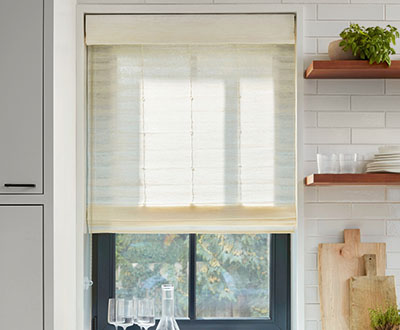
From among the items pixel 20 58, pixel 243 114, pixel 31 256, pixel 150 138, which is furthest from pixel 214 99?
pixel 31 256

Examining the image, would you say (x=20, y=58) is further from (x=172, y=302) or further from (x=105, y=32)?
(x=172, y=302)

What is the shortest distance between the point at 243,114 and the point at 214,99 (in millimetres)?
143

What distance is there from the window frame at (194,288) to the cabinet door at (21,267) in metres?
0.56

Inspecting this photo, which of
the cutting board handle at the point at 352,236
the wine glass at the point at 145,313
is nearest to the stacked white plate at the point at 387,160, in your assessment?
the cutting board handle at the point at 352,236

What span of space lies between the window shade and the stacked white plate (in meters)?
0.36

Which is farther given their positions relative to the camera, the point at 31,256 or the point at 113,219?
the point at 113,219

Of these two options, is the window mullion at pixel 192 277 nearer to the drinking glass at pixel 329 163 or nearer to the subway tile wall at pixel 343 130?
the subway tile wall at pixel 343 130

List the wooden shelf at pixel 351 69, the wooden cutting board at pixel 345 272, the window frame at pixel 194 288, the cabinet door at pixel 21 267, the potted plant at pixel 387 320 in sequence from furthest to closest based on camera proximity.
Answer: the window frame at pixel 194 288, the wooden cutting board at pixel 345 272, the wooden shelf at pixel 351 69, the potted plant at pixel 387 320, the cabinet door at pixel 21 267

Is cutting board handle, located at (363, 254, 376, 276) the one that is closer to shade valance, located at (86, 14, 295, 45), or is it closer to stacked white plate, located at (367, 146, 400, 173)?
stacked white plate, located at (367, 146, 400, 173)

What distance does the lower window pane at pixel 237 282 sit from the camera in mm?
2617

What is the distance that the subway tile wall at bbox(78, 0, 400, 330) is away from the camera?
2.49m

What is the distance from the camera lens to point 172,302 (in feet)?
7.86

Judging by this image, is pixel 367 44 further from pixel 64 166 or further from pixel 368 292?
pixel 64 166

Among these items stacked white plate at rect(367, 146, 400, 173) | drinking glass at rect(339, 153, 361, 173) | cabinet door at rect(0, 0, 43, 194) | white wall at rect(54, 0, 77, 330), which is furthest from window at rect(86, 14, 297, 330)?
cabinet door at rect(0, 0, 43, 194)
